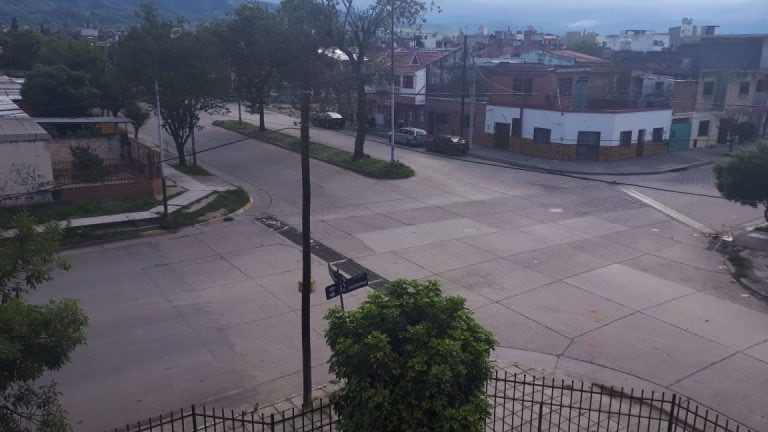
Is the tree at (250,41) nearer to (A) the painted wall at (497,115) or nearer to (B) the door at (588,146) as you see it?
(A) the painted wall at (497,115)

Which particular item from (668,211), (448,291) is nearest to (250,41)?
(668,211)

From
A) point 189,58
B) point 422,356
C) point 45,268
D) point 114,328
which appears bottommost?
point 114,328

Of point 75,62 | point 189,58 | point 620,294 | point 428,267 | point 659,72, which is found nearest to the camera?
point 620,294

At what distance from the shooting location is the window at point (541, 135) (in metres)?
39.7

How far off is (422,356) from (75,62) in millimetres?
39477

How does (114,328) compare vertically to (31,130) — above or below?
below

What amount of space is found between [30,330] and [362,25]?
29.5 meters

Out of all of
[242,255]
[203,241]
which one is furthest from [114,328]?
[203,241]

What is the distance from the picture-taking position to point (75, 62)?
1556 inches

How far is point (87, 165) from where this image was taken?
26141 mm

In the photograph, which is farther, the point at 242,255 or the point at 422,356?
the point at 242,255

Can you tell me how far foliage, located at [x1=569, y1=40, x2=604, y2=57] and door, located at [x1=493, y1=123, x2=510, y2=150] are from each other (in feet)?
164

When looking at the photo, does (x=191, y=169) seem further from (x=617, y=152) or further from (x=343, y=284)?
(x=617, y=152)

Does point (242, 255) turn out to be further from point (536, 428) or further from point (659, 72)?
point (659, 72)
